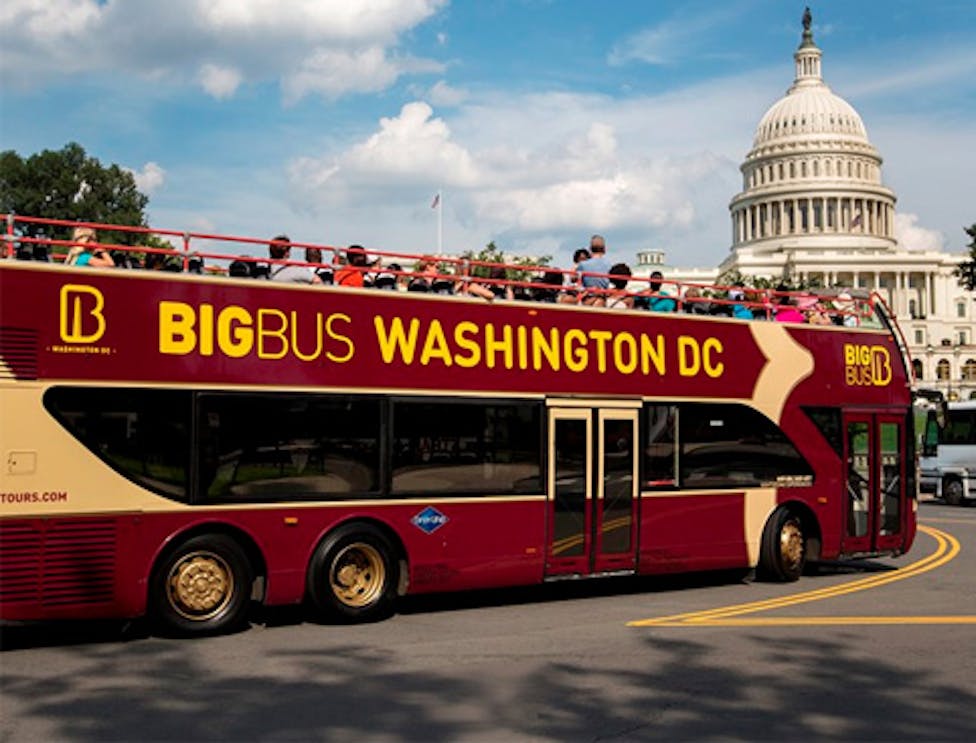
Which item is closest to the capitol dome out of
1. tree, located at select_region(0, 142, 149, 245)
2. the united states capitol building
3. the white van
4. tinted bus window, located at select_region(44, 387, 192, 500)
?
the united states capitol building

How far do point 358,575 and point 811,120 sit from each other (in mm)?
160743

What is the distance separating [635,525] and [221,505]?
191 inches

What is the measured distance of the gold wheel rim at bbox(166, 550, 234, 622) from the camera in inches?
417

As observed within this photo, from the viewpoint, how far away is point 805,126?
16225 cm

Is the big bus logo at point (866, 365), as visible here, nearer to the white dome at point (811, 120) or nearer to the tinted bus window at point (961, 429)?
the tinted bus window at point (961, 429)

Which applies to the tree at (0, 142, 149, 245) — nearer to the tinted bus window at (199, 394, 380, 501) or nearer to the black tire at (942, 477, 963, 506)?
the black tire at (942, 477, 963, 506)

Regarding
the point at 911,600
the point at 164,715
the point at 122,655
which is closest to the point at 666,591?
the point at 911,600

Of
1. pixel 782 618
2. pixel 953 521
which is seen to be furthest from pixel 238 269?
pixel 953 521

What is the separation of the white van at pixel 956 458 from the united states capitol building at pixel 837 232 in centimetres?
11181

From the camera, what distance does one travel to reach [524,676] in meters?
8.93

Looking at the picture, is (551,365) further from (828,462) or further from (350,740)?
(350,740)

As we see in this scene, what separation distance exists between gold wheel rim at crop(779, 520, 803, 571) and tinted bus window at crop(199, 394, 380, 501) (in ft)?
19.6

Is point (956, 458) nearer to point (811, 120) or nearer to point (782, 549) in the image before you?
point (782, 549)

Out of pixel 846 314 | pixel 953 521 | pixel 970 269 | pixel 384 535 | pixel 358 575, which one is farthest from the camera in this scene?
pixel 970 269
